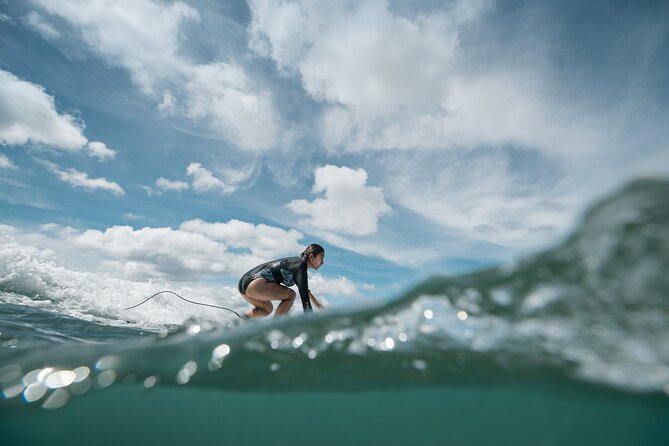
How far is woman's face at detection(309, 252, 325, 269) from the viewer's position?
26.2ft

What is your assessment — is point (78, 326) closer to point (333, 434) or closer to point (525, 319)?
point (333, 434)

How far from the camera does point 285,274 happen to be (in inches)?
324

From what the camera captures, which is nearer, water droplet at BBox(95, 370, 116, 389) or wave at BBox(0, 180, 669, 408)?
wave at BBox(0, 180, 669, 408)

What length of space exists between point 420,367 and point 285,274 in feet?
13.6

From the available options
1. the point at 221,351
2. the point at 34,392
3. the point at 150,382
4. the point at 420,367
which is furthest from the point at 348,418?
the point at 34,392

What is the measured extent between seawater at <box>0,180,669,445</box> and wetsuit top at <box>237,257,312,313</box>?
2.28 metres

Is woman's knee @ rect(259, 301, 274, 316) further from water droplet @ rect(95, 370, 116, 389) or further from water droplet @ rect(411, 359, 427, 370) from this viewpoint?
water droplet @ rect(411, 359, 427, 370)

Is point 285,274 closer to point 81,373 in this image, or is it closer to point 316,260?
point 316,260

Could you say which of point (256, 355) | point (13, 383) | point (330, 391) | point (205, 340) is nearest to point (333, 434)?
point (330, 391)

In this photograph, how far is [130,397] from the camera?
5609 millimetres

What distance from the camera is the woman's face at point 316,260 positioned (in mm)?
7977

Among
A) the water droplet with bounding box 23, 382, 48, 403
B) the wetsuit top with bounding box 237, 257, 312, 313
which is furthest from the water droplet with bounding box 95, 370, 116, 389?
the wetsuit top with bounding box 237, 257, 312, 313

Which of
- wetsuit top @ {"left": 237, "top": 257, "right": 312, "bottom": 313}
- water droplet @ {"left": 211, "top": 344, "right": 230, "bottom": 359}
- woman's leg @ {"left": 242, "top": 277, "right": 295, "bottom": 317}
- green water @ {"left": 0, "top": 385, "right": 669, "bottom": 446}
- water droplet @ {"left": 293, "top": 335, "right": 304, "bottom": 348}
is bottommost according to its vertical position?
green water @ {"left": 0, "top": 385, "right": 669, "bottom": 446}

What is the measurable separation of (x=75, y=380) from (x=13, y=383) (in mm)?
705
